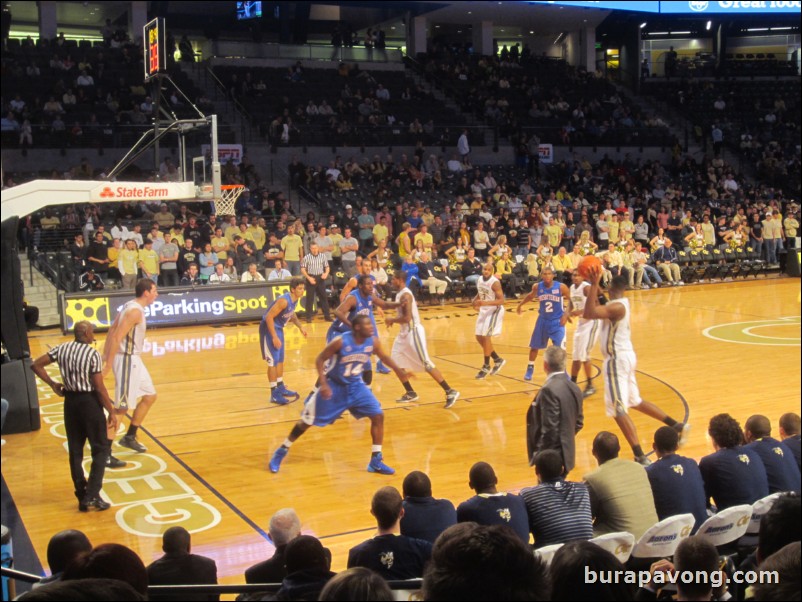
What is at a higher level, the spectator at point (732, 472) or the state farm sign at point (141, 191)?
the state farm sign at point (141, 191)

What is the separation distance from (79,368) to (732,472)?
4727 mm

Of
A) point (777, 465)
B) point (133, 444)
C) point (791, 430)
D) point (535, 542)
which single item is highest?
point (791, 430)

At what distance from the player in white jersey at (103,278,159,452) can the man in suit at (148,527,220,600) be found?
3557 millimetres

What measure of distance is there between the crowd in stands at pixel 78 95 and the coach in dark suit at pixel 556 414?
15.0m

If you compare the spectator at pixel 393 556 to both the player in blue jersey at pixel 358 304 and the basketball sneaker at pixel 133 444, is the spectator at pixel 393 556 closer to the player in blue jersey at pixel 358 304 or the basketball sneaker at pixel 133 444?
the basketball sneaker at pixel 133 444

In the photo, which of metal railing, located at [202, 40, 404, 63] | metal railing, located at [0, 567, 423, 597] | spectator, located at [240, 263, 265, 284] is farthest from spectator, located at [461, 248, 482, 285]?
metal railing, located at [0, 567, 423, 597]

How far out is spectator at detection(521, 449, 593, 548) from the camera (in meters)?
4.94

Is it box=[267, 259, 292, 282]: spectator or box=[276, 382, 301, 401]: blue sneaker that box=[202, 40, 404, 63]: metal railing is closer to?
box=[267, 259, 292, 282]: spectator

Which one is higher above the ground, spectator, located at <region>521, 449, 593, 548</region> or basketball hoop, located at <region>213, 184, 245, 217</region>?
basketball hoop, located at <region>213, 184, 245, 217</region>

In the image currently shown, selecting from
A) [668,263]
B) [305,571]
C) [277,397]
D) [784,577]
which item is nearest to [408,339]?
[277,397]

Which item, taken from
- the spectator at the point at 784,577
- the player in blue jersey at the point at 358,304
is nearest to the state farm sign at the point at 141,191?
the player in blue jersey at the point at 358,304

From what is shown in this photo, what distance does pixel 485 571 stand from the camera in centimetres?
257

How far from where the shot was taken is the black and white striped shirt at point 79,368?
6875 mm

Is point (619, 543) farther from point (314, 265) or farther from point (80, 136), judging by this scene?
point (80, 136)
